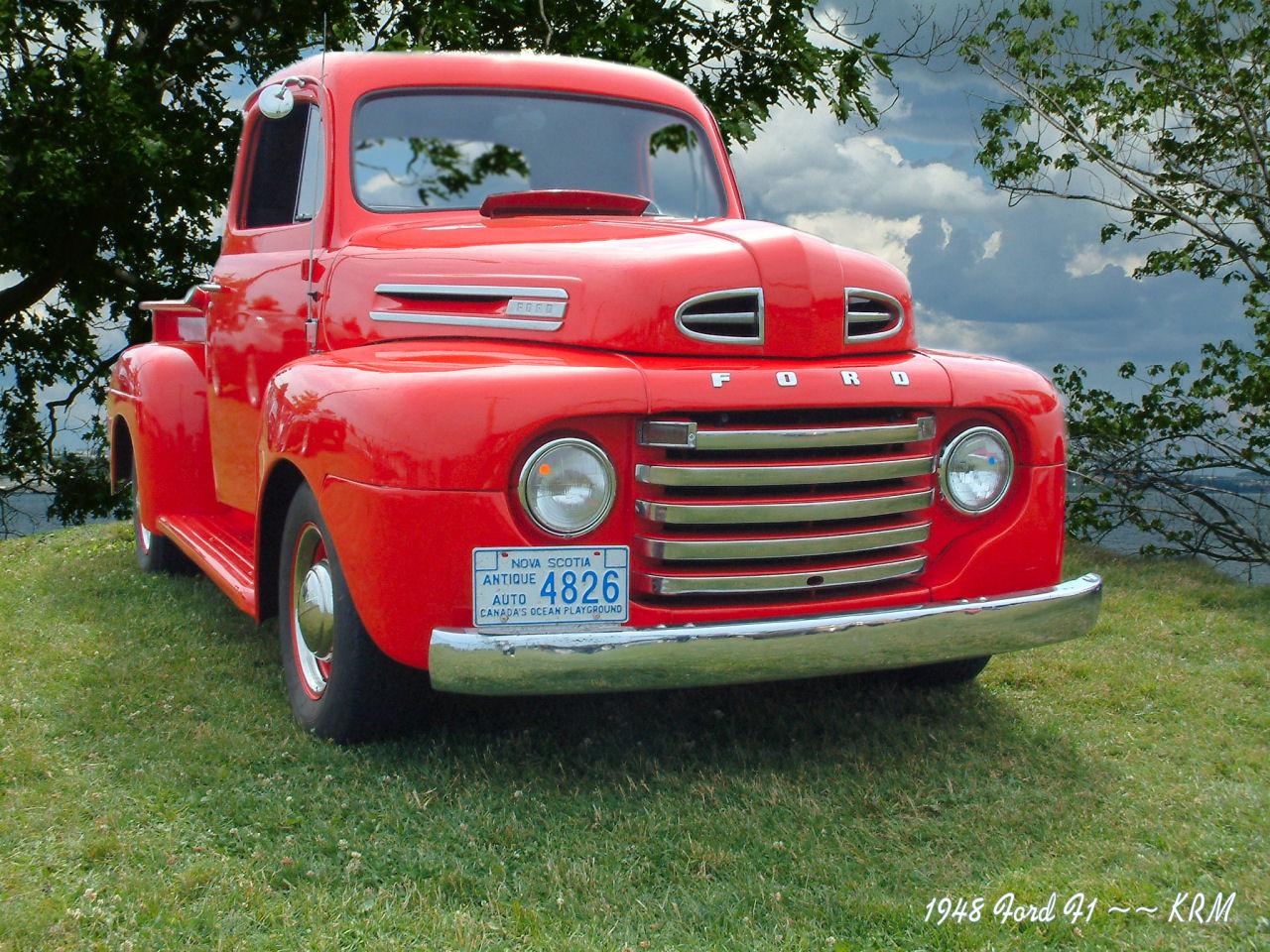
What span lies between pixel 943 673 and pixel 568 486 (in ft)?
6.11

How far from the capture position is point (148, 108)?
1258 centimetres

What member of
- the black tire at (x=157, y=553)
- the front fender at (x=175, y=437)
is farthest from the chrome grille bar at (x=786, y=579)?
the black tire at (x=157, y=553)

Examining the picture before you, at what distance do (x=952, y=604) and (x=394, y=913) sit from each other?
160 centimetres

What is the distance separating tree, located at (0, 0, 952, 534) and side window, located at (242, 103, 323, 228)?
601 centimetres

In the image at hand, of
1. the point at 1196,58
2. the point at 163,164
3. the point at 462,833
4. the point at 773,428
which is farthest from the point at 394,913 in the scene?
the point at 163,164

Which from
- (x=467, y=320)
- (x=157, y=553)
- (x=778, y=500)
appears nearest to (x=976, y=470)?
(x=778, y=500)

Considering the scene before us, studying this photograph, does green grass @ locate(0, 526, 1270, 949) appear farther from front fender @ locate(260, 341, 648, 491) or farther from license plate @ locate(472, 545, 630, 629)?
front fender @ locate(260, 341, 648, 491)

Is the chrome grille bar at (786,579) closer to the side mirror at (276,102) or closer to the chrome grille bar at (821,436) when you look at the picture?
the chrome grille bar at (821,436)

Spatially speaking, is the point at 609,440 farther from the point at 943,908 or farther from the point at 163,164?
the point at 163,164

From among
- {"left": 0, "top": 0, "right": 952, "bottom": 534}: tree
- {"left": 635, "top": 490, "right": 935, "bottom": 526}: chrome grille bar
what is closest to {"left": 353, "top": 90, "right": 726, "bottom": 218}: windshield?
{"left": 635, "top": 490, "right": 935, "bottom": 526}: chrome grille bar

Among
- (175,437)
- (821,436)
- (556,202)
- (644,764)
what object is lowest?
(644,764)

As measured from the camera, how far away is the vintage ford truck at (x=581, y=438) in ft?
10.0

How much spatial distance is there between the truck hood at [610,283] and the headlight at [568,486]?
40cm

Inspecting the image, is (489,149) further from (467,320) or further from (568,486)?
(568,486)
